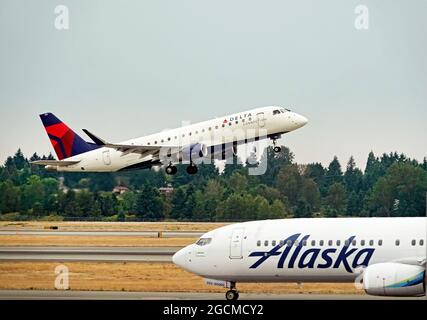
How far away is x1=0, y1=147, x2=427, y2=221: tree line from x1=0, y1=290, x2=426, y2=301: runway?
34077mm

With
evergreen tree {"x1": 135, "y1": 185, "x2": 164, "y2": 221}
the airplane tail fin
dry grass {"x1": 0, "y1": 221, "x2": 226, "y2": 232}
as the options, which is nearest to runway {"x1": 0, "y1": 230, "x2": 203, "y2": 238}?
dry grass {"x1": 0, "y1": 221, "x2": 226, "y2": 232}

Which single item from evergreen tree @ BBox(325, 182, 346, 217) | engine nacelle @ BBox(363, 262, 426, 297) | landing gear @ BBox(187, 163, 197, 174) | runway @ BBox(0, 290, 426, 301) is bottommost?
runway @ BBox(0, 290, 426, 301)

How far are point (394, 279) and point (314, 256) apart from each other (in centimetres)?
417

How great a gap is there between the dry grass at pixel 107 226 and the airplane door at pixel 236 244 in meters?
49.0

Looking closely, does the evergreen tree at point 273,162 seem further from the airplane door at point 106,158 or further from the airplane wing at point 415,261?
the airplane wing at point 415,261

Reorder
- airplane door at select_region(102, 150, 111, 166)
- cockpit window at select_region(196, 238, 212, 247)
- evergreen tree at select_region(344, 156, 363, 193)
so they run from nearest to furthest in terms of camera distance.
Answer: cockpit window at select_region(196, 238, 212, 247) < airplane door at select_region(102, 150, 111, 166) < evergreen tree at select_region(344, 156, 363, 193)

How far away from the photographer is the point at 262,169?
147 meters

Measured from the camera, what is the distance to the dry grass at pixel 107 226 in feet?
350

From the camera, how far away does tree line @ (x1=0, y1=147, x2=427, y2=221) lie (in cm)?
10262

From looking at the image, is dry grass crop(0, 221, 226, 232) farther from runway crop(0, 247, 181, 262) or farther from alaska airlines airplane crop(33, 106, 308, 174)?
runway crop(0, 247, 181, 262)

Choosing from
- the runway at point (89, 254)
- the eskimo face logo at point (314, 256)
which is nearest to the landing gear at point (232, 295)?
the eskimo face logo at point (314, 256)

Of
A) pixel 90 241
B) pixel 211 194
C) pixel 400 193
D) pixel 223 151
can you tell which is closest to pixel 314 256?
pixel 223 151
